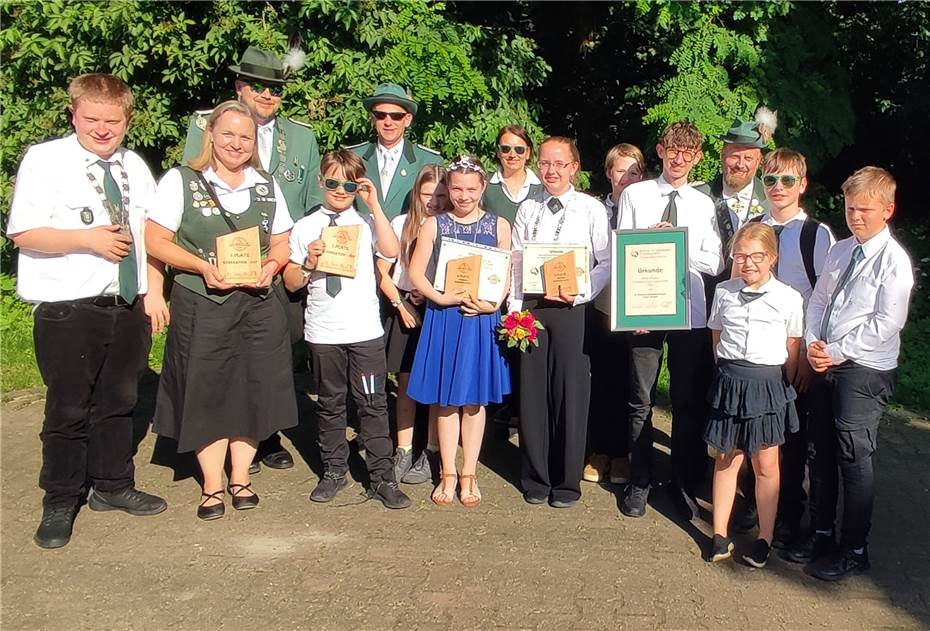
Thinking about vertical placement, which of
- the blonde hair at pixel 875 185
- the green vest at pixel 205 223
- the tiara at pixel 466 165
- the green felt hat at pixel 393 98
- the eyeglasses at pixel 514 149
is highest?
the green felt hat at pixel 393 98

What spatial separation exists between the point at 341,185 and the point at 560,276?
4.53 feet

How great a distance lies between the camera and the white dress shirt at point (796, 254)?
14.8 feet

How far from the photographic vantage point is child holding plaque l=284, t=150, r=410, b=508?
15.8ft

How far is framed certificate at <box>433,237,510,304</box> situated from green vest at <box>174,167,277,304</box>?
102cm

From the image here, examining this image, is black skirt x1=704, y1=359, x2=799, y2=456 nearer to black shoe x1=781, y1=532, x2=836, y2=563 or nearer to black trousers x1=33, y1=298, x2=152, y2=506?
black shoe x1=781, y1=532, x2=836, y2=563

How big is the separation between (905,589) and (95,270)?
177 inches

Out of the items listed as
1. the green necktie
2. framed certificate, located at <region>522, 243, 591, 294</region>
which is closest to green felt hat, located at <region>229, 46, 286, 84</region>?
the green necktie

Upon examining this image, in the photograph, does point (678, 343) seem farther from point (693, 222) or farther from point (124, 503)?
point (124, 503)

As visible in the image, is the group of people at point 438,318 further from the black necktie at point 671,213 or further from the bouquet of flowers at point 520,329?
the bouquet of flowers at point 520,329

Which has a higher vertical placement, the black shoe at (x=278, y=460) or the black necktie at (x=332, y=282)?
the black necktie at (x=332, y=282)

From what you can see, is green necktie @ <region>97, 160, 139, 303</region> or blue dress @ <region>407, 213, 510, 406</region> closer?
green necktie @ <region>97, 160, 139, 303</region>

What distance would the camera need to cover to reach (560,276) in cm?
478

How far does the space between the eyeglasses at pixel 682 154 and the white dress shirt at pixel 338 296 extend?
1836 mm

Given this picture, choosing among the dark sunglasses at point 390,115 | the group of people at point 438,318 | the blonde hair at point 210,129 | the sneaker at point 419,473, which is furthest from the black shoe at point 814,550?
the blonde hair at point 210,129
